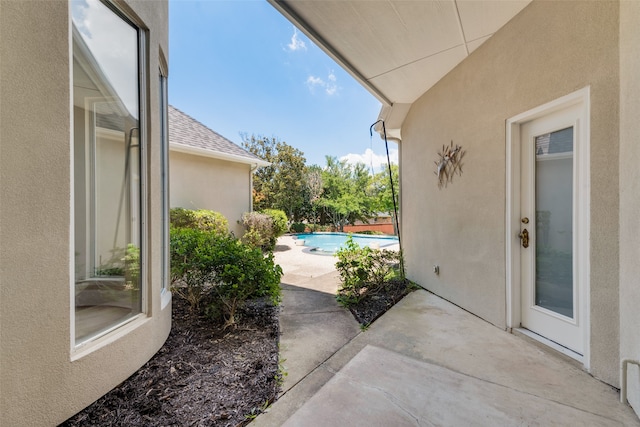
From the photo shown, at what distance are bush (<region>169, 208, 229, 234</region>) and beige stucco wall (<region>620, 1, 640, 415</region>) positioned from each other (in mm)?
7662

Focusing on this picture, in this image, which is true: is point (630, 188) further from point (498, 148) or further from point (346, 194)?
point (346, 194)

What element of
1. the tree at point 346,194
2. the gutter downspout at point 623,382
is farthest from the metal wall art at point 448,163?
the tree at point 346,194

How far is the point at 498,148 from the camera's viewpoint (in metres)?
3.27

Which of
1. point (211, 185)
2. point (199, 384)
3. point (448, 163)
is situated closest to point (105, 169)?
point (199, 384)

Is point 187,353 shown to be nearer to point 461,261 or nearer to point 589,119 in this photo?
point 461,261

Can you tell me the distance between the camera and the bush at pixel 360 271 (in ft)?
14.5

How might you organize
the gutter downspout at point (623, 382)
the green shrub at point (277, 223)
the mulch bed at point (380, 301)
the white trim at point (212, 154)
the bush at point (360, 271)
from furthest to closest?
the green shrub at point (277, 223) < the white trim at point (212, 154) < the bush at point (360, 271) < the mulch bed at point (380, 301) < the gutter downspout at point (623, 382)

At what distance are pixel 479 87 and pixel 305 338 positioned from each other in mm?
3935

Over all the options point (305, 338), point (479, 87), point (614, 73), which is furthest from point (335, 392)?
point (479, 87)

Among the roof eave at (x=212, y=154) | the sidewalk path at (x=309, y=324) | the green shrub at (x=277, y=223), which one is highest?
the roof eave at (x=212, y=154)

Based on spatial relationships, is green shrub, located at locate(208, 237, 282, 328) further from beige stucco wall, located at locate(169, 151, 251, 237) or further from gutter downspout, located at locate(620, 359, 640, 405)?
beige stucco wall, located at locate(169, 151, 251, 237)

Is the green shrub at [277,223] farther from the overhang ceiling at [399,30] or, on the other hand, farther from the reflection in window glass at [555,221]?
the reflection in window glass at [555,221]

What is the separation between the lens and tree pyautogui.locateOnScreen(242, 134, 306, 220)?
18.7m

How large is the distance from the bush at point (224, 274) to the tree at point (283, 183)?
1493cm
